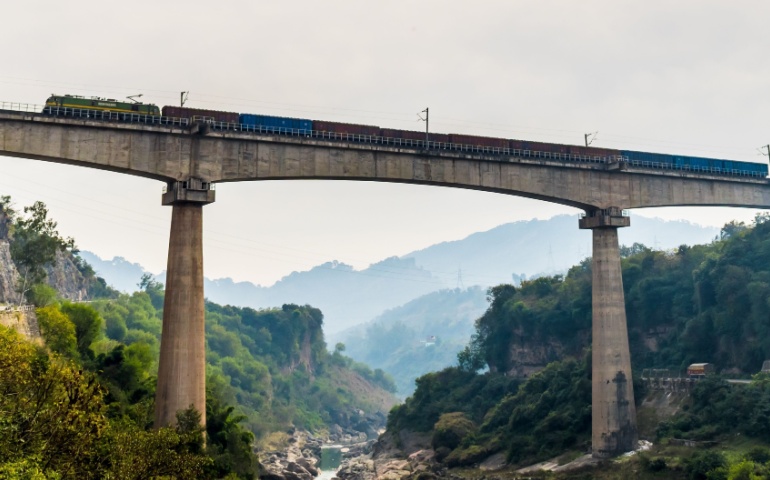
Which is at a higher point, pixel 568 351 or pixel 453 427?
pixel 568 351

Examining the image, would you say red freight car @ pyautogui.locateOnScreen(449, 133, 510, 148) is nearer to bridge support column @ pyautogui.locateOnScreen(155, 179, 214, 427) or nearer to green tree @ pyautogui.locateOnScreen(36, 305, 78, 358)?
bridge support column @ pyautogui.locateOnScreen(155, 179, 214, 427)

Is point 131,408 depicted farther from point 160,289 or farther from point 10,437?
point 160,289

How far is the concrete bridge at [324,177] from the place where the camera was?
1966 inches

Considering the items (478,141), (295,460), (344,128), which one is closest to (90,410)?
(344,128)

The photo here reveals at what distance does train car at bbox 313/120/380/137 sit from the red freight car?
285 inches

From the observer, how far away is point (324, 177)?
58.7 metres

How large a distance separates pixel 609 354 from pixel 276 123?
34.7 metres

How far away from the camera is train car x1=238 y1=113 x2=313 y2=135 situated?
56.6m

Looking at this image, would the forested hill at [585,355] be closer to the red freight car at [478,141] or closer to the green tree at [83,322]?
the red freight car at [478,141]

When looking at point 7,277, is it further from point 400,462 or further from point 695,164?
point 695,164

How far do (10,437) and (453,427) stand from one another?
2756 inches

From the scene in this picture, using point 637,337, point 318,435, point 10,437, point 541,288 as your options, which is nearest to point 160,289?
point 318,435

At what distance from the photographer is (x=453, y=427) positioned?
94.1 metres

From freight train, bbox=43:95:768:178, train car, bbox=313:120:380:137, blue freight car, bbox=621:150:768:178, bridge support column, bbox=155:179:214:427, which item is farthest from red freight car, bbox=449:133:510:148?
bridge support column, bbox=155:179:214:427
